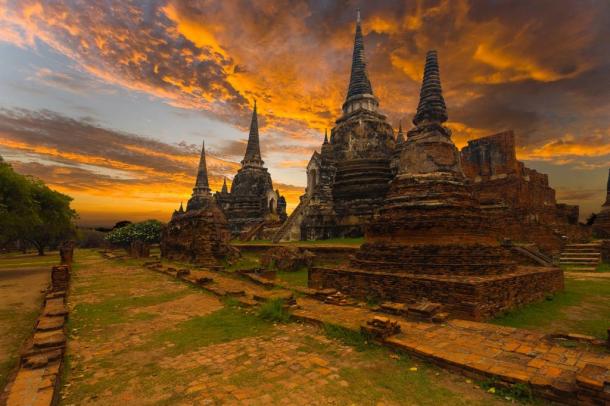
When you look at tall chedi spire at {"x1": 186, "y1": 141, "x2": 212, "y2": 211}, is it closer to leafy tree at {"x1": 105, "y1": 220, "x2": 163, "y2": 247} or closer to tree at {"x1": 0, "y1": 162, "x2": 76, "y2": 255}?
leafy tree at {"x1": 105, "y1": 220, "x2": 163, "y2": 247}

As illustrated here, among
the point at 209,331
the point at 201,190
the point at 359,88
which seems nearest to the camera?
the point at 209,331

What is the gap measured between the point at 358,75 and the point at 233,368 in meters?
31.9

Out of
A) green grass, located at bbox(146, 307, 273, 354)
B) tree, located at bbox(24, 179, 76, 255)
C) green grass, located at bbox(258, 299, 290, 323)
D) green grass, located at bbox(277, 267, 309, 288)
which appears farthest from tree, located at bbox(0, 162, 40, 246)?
green grass, located at bbox(258, 299, 290, 323)

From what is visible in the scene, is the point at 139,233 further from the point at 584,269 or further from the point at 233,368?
the point at 584,269

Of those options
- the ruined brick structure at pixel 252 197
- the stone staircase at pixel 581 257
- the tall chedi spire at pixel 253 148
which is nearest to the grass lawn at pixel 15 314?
the stone staircase at pixel 581 257

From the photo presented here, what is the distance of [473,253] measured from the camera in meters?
8.71

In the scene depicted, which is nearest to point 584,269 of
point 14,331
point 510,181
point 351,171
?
point 510,181

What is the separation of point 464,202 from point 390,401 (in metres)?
7.64

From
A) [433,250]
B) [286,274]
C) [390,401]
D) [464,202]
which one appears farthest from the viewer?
[286,274]

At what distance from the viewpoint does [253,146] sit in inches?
1665

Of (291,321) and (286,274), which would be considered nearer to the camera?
(291,321)

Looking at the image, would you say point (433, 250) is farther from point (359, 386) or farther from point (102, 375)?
point (102, 375)

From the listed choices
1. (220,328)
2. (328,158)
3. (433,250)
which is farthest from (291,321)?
(328,158)

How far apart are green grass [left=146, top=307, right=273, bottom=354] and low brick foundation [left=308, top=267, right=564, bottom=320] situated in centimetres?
337
